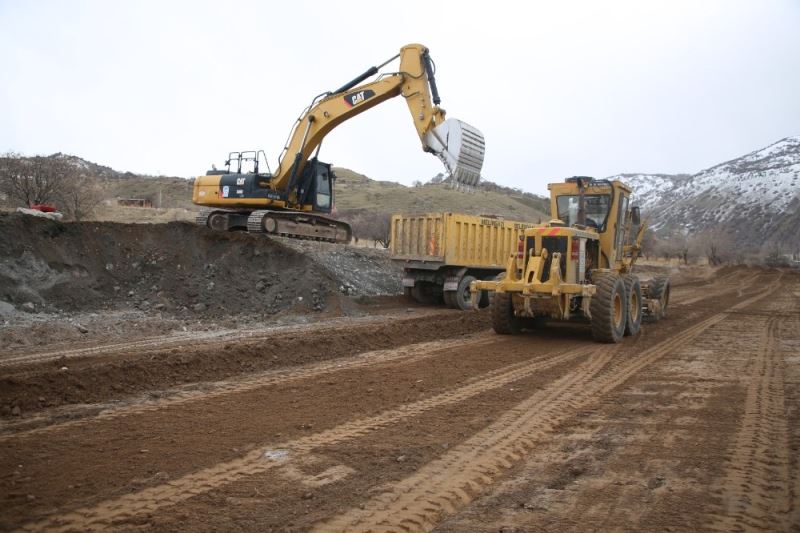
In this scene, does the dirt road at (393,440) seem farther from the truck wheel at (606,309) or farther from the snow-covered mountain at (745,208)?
the snow-covered mountain at (745,208)

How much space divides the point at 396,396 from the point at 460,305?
9460mm

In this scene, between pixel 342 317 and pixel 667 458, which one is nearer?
pixel 667 458

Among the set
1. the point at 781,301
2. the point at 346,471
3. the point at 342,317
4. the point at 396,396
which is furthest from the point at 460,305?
the point at 781,301

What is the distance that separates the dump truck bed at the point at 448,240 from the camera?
15.7 metres

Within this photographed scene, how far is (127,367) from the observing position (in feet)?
23.9

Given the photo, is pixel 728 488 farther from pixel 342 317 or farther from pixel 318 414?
pixel 342 317

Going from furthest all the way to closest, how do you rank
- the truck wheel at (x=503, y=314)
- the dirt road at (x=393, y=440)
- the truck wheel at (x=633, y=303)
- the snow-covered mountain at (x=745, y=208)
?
1. the snow-covered mountain at (x=745, y=208)
2. the truck wheel at (x=633, y=303)
3. the truck wheel at (x=503, y=314)
4. the dirt road at (x=393, y=440)

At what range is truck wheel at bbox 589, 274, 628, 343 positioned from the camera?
10656 mm

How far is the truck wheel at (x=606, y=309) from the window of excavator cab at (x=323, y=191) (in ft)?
29.7

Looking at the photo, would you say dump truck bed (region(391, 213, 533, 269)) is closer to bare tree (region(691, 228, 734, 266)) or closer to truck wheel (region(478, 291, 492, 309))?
truck wheel (region(478, 291, 492, 309))

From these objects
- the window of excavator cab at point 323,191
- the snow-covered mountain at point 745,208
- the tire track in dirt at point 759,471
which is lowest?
the tire track in dirt at point 759,471

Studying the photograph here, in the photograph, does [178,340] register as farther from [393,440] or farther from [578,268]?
[578,268]

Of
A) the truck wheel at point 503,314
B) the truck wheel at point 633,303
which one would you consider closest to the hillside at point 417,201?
the truck wheel at point 633,303

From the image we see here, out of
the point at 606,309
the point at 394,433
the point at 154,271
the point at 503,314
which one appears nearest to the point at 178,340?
A: the point at 154,271
